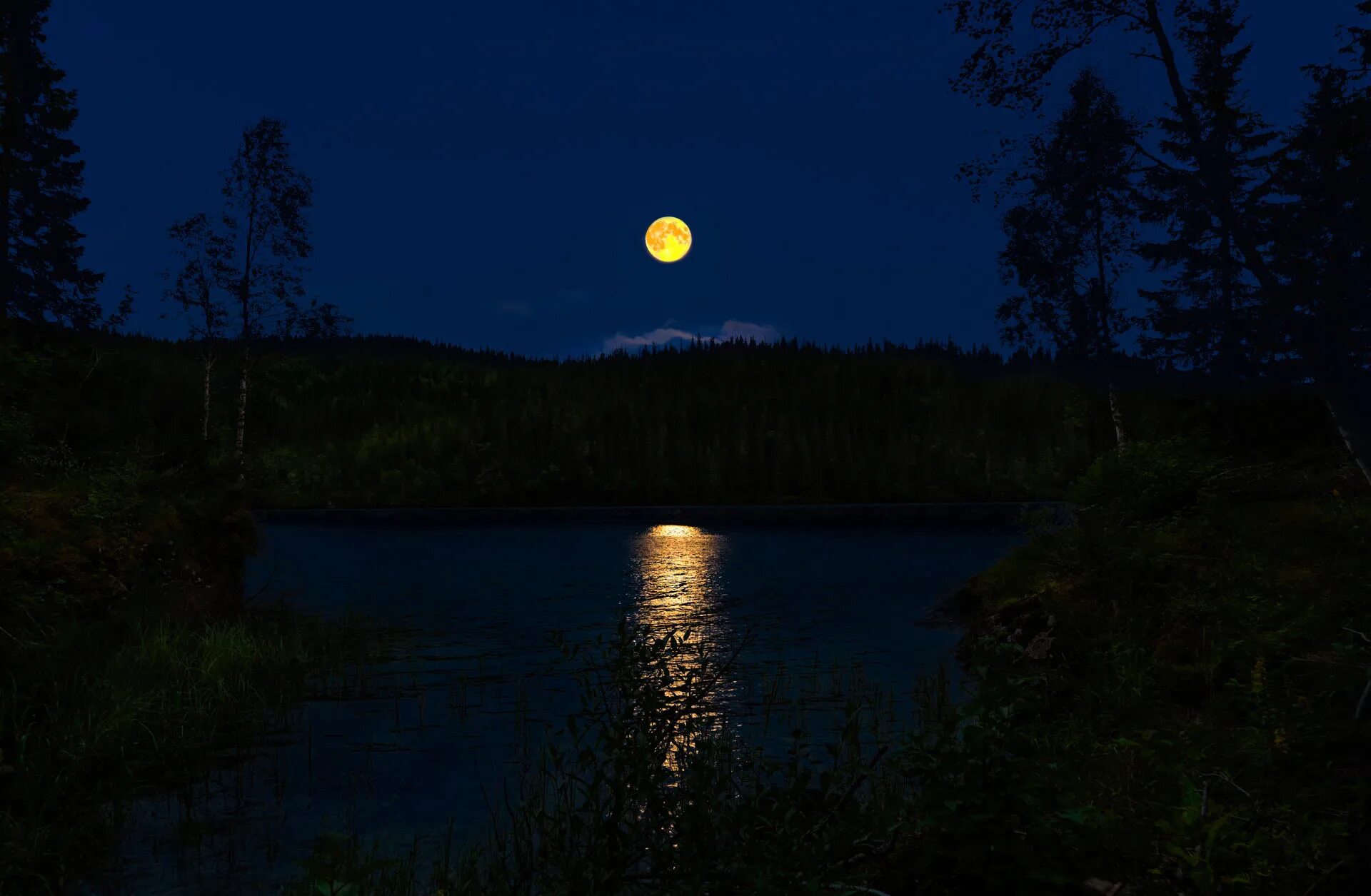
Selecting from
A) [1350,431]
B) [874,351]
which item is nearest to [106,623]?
[1350,431]

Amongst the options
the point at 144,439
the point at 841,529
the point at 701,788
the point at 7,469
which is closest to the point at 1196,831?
the point at 701,788

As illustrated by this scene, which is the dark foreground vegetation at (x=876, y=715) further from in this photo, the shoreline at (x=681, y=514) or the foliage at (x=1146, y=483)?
the shoreline at (x=681, y=514)

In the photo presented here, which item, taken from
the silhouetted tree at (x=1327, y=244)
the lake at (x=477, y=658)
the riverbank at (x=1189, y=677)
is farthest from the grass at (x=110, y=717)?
the silhouetted tree at (x=1327, y=244)

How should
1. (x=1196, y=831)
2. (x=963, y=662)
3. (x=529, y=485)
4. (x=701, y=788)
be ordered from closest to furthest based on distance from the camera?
(x=1196, y=831) < (x=701, y=788) < (x=963, y=662) < (x=529, y=485)

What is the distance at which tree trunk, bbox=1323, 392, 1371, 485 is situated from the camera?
11969mm

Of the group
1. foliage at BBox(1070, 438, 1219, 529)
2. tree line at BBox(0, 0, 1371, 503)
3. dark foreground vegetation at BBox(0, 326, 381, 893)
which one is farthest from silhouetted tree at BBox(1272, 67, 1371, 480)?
dark foreground vegetation at BBox(0, 326, 381, 893)

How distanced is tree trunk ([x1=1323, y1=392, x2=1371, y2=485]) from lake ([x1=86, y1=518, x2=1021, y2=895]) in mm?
5944

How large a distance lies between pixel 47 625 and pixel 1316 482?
15.3 metres

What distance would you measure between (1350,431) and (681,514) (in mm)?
49824

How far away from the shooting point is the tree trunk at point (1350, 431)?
12.0m

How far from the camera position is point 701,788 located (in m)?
4.93

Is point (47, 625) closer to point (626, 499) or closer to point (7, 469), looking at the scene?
point (7, 469)

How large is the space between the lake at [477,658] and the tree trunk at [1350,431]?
5.94 meters

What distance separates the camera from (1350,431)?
42.6 ft
